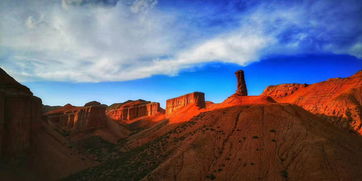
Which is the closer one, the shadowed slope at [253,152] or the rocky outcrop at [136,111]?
the shadowed slope at [253,152]

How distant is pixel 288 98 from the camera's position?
86125mm

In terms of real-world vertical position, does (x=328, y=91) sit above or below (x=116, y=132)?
above

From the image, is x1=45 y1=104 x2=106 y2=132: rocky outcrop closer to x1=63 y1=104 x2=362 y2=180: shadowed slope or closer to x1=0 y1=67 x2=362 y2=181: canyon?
x1=0 y1=67 x2=362 y2=181: canyon

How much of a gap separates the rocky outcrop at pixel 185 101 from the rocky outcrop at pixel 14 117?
49.2 m

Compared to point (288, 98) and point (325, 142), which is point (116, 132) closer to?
point (325, 142)

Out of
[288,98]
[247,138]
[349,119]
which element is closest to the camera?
[247,138]

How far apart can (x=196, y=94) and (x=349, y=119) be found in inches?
1694

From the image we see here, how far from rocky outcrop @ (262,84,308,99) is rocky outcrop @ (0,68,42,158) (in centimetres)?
8864

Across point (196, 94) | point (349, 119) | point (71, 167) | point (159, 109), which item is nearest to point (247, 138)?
point (71, 167)

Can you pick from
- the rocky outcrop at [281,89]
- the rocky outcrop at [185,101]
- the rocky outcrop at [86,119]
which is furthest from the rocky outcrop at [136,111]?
the rocky outcrop at [281,89]

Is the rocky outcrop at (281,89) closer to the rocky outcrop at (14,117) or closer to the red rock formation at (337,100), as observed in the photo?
the red rock formation at (337,100)

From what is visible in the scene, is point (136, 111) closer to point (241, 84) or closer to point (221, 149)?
point (241, 84)

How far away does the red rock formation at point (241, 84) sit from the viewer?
5203 centimetres

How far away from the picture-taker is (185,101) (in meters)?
81.4
